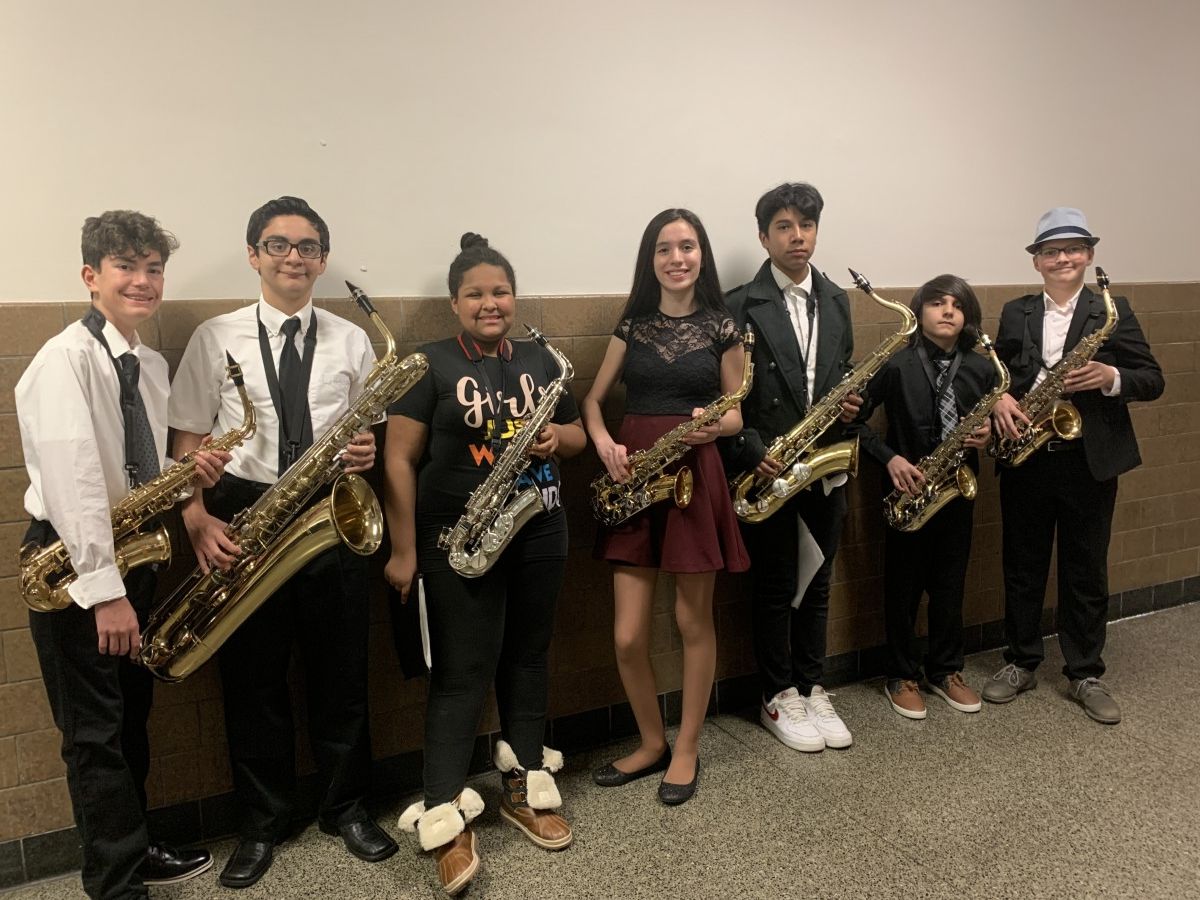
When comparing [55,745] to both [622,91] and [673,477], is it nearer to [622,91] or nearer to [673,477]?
[673,477]

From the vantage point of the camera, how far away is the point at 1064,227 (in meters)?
3.43

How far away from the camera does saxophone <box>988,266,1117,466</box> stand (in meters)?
3.39

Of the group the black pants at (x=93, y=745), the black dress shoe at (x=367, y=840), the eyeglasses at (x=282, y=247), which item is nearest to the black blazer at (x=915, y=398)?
the eyeglasses at (x=282, y=247)

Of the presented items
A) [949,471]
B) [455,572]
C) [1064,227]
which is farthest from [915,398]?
[455,572]

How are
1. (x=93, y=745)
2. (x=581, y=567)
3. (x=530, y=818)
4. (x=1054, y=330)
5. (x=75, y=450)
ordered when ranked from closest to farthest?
(x=75, y=450) → (x=93, y=745) → (x=530, y=818) → (x=581, y=567) → (x=1054, y=330)

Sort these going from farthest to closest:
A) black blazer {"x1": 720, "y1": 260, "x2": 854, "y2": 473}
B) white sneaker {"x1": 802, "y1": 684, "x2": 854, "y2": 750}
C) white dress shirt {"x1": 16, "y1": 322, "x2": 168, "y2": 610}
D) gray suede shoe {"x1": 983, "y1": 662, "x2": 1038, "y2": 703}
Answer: gray suede shoe {"x1": 983, "y1": 662, "x2": 1038, "y2": 703} → white sneaker {"x1": 802, "y1": 684, "x2": 854, "y2": 750} → black blazer {"x1": 720, "y1": 260, "x2": 854, "y2": 473} → white dress shirt {"x1": 16, "y1": 322, "x2": 168, "y2": 610}

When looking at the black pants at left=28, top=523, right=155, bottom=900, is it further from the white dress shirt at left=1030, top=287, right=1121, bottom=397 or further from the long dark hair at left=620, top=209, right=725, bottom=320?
the white dress shirt at left=1030, top=287, right=1121, bottom=397

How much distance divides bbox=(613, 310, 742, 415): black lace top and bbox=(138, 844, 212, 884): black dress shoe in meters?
2.03

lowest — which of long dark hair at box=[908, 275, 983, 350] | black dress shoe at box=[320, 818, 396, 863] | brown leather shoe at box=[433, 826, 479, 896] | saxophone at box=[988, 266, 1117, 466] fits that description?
black dress shoe at box=[320, 818, 396, 863]

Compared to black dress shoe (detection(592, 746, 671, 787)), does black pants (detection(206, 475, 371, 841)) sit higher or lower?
higher

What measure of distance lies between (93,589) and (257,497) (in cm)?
51

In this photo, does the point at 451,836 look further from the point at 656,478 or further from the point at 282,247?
the point at 282,247

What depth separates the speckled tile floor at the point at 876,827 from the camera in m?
2.44

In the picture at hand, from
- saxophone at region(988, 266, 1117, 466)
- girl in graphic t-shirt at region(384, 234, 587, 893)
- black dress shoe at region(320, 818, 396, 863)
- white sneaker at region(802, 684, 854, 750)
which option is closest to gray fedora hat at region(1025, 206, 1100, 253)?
saxophone at region(988, 266, 1117, 466)
